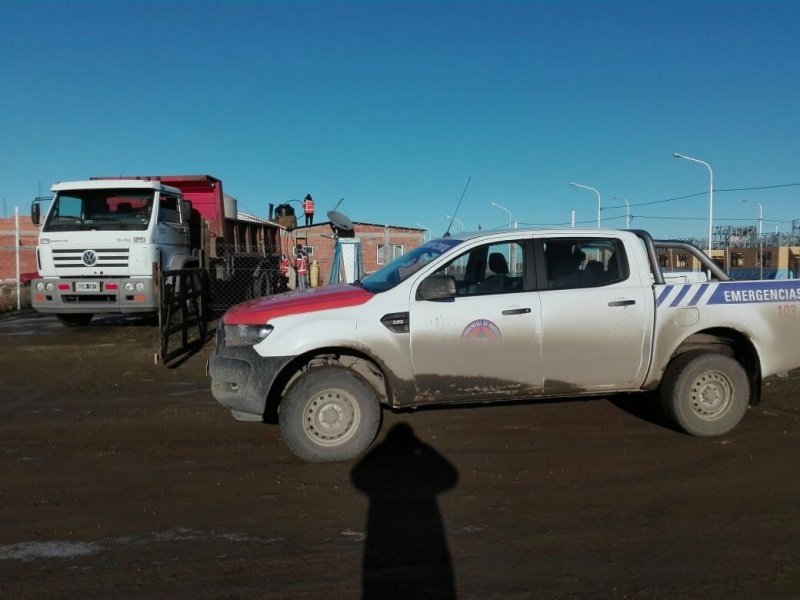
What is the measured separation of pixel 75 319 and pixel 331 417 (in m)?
9.81

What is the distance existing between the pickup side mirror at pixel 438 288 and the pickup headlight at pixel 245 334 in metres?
1.26

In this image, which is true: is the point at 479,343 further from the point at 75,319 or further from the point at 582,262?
the point at 75,319

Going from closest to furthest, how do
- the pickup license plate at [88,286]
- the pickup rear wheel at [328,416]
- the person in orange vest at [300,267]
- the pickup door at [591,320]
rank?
1. the pickup rear wheel at [328,416]
2. the pickup door at [591,320]
3. the pickup license plate at [88,286]
4. the person in orange vest at [300,267]

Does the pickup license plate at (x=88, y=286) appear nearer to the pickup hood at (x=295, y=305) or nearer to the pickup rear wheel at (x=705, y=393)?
the pickup hood at (x=295, y=305)

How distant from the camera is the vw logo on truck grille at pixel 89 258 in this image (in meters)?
10.7

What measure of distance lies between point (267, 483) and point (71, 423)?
9.30ft

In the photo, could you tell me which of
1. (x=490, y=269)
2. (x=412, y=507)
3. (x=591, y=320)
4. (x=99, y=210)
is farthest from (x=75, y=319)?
(x=591, y=320)

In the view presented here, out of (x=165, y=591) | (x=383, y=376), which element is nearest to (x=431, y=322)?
(x=383, y=376)

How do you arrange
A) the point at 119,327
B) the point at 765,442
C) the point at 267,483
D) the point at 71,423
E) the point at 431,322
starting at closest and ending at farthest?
the point at 267,483, the point at 431,322, the point at 765,442, the point at 71,423, the point at 119,327

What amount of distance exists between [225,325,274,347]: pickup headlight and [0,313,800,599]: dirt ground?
3.30 feet

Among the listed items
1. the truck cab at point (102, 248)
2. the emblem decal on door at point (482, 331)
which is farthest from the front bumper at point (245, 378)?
the truck cab at point (102, 248)

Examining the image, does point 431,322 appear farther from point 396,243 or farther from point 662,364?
point 396,243

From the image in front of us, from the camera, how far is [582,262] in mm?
5613

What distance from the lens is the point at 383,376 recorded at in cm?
525
